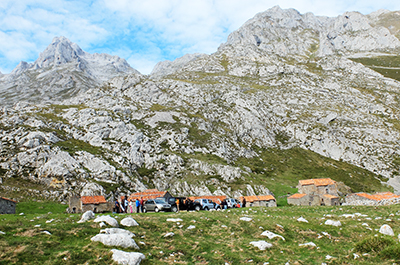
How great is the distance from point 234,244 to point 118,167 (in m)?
89.4

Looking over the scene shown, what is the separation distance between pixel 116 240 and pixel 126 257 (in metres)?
2.05

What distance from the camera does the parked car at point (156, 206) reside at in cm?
3312

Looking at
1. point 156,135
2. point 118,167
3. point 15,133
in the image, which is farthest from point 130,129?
point 15,133

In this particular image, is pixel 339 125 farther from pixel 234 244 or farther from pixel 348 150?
pixel 234 244

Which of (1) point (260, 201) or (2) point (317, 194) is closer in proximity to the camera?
(1) point (260, 201)

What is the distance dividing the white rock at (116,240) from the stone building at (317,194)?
7398 cm

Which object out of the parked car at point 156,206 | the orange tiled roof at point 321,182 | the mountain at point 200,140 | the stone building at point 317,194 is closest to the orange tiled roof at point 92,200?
the mountain at point 200,140

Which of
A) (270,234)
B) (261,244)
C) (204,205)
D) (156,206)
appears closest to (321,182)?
(204,205)

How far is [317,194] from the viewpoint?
77000 millimetres

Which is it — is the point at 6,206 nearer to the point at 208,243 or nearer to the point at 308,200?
the point at 208,243

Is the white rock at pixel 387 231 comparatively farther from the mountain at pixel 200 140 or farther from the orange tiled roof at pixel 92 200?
the mountain at pixel 200 140

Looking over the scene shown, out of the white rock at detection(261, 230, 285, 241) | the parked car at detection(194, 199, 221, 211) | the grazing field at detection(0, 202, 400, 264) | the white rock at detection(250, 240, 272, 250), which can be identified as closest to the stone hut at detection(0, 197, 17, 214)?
the parked car at detection(194, 199, 221, 211)

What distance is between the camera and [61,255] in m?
10.9

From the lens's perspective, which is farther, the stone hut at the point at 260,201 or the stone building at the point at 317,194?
the stone building at the point at 317,194
